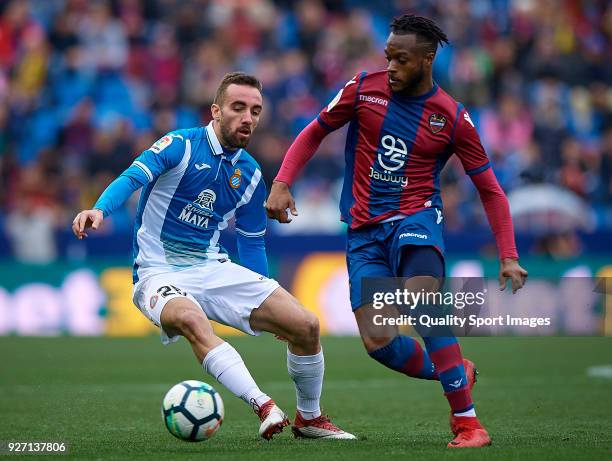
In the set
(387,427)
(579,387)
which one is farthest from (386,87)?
(579,387)

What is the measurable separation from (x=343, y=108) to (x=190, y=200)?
3.78 feet

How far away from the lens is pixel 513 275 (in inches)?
260

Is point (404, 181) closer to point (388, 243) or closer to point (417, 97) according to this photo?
point (388, 243)

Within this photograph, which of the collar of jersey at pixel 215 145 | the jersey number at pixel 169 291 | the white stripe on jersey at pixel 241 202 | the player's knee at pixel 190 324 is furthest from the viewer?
the white stripe on jersey at pixel 241 202

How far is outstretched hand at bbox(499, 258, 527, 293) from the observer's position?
6.58 m

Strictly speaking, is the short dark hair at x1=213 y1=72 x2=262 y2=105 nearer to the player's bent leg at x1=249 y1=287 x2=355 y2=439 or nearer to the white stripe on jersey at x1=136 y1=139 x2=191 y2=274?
the white stripe on jersey at x1=136 y1=139 x2=191 y2=274

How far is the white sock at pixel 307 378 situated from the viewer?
23.2ft

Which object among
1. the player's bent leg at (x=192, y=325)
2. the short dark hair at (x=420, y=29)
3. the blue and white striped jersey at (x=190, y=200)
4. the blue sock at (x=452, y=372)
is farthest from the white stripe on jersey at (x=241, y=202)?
the blue sock at (x=452, y=372)

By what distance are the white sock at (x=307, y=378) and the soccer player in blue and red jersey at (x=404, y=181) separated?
15.5 inches

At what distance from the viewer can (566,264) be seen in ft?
51.8

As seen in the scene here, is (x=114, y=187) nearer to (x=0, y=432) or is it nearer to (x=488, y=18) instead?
(x=0, y=432)

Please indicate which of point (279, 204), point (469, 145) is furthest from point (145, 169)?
point (469, 145)

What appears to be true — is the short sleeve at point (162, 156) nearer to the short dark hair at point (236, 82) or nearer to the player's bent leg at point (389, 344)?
the short dark hair at point (236, 82)

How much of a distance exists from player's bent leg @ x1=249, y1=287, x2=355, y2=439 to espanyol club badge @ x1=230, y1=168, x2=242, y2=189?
2.51ft
